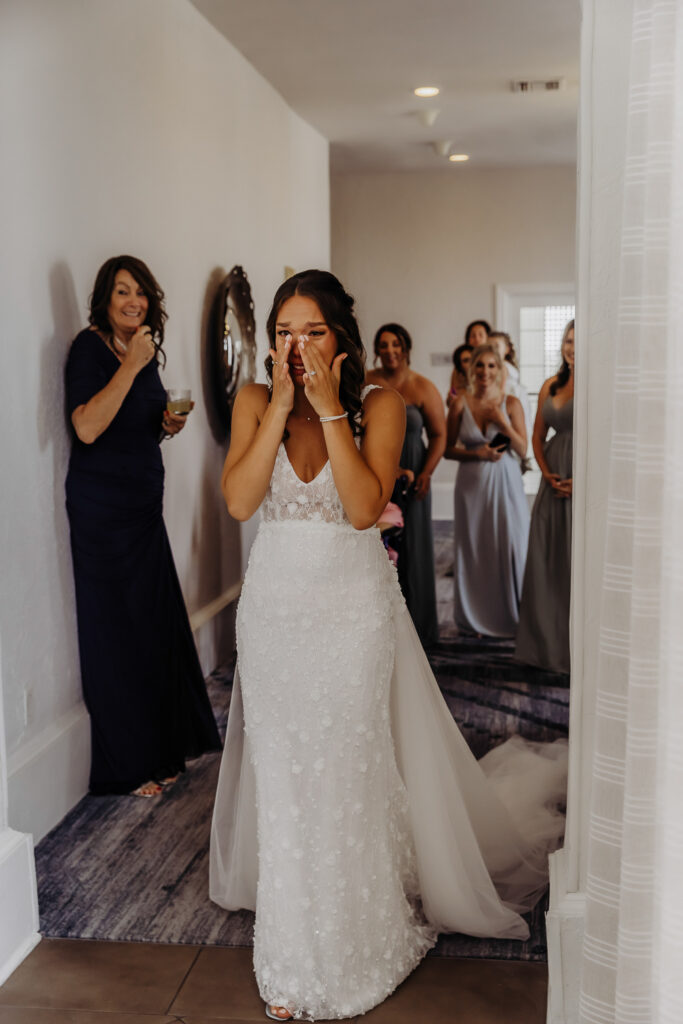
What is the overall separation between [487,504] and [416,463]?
613 millimetres

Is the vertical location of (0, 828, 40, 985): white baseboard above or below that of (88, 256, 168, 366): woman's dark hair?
below

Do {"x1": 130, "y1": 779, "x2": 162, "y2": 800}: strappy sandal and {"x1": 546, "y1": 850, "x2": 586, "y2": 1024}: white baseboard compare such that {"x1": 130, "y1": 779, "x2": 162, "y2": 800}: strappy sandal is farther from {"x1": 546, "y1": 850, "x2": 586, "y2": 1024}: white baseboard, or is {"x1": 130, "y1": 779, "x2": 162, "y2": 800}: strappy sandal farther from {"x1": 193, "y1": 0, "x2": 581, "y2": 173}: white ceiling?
{"x1": 193, "y1": 0, "x2": 581, "y2": 173}: white ceiling

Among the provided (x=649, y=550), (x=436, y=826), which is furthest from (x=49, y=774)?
(x=649, y=550)

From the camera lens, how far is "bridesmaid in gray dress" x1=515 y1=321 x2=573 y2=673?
15.3 feet

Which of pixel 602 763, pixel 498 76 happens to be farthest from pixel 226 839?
pixel 498 76

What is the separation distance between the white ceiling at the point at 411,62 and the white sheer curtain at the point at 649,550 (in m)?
3.75

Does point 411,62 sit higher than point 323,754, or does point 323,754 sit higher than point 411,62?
point 411,62

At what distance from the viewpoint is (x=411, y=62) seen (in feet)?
18.7

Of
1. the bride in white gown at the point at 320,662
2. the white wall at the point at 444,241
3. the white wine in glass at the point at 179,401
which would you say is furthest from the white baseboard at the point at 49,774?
the white wall at the point at 444,241

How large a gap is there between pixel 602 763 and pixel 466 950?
49.1 inches

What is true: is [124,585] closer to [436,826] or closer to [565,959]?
[436,826]

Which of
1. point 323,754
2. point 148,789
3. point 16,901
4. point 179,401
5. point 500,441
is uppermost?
point 179,401

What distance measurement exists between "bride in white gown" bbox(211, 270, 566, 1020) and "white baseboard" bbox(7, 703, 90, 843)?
0.93 metres

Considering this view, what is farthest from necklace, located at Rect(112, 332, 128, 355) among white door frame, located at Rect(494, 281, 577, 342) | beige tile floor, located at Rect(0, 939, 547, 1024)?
white door frame, located at Rect(494, 281, 577, 342)
